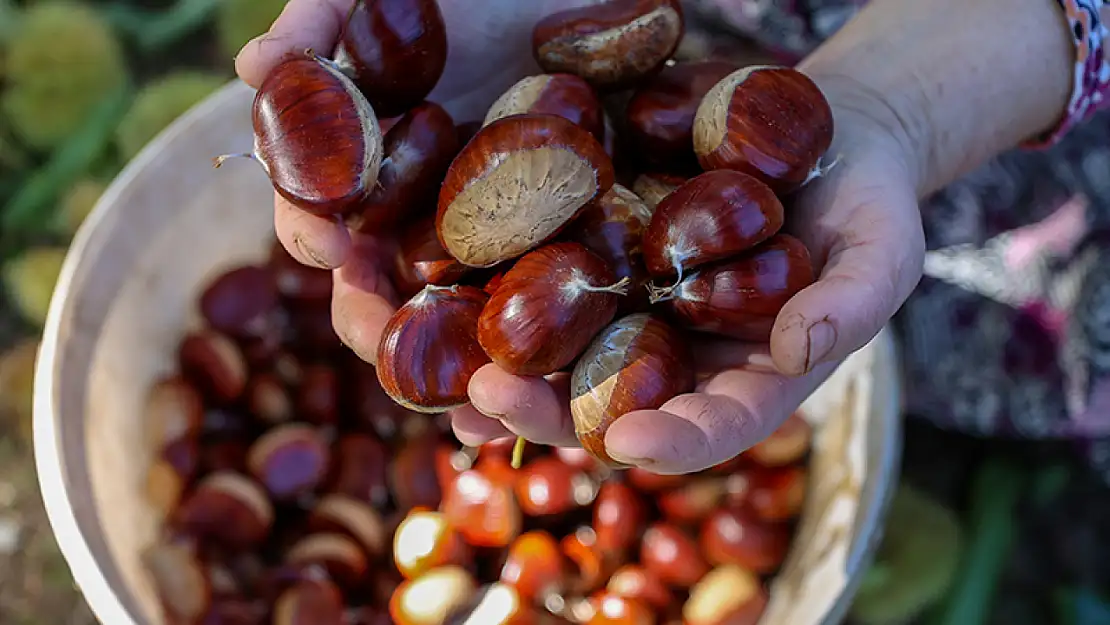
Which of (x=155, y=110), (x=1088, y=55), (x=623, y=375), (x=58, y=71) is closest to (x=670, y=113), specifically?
(x=623, y=375)

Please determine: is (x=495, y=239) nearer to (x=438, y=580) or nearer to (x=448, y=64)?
(x=448, y=64)

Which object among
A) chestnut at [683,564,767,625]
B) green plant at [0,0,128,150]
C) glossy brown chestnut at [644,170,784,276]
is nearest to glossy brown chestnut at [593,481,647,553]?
chestnut at [683,564,767,625]

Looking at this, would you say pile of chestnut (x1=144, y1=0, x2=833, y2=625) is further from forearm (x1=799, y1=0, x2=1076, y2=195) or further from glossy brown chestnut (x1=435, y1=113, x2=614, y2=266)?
forearm (x1=799, y1=0, x2=1076, y2=195)

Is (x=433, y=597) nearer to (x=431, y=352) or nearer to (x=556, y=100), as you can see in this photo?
(x=431, y=352)

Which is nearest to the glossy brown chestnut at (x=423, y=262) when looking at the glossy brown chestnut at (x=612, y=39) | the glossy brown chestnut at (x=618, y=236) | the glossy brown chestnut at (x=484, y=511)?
the glossy brown chestnut at (x=618, y=236)

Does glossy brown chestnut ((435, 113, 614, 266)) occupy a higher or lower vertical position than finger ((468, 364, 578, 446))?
higher

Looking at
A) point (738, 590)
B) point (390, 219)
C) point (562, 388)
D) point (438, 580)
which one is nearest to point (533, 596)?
point (438, 580)
